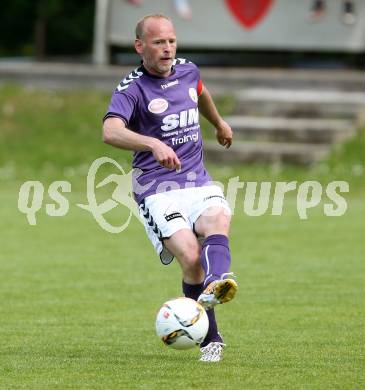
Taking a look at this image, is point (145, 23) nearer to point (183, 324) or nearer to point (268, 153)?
point (183, 324)

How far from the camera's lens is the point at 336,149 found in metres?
20.8

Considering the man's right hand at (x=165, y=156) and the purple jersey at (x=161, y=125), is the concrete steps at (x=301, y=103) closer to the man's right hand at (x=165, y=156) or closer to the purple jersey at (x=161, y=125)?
the purple jersey at (x=161, y=125)

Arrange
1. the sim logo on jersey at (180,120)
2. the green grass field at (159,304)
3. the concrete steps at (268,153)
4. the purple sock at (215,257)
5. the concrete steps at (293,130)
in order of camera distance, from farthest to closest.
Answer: the concrete steps at (293,130) → the concrete steps at (268,153) → the sim logo on jersey at (180,120) → the purple sock at (215,257) → the green grass field at (159,304)

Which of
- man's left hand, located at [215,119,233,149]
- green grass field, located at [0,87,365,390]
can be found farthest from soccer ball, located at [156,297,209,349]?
man's left hand, located at [215,119,233,149]

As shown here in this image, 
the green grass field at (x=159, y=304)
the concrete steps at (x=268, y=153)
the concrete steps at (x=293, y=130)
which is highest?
the green grass field at (x=159, y=304)

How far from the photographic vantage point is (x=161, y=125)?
24.2 feet

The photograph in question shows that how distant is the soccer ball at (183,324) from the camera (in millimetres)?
6801

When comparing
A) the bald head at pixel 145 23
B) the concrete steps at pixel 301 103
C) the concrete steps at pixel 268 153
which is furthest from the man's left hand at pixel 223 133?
the concrete steps at pixel 301 103

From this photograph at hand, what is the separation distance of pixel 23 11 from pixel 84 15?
1.99 metres

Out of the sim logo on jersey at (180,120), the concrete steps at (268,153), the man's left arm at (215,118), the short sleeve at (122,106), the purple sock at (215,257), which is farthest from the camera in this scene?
the concrete steps at (268,153)

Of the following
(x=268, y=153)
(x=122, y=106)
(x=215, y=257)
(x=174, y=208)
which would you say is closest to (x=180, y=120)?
(x=122, y=106)

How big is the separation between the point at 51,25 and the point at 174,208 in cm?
2834

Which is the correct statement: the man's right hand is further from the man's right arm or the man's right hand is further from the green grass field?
the green grass field

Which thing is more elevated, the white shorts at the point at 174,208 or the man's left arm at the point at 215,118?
the man's left arm at the point at 215,118
